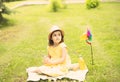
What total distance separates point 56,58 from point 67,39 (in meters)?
3.28

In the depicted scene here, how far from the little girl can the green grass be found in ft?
1.83

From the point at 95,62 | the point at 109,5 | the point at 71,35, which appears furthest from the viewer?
the point at 109,5

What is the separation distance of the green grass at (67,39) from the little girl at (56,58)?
1.83 feet

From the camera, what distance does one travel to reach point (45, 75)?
6836mm

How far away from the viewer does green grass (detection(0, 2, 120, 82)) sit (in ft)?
24.4

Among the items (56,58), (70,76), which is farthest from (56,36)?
(70,76)

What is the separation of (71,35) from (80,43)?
3.59ft

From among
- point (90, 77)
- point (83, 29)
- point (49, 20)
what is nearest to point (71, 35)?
point (83, 29)

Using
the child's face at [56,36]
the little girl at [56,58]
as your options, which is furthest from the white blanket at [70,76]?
the child's face at [56,36]

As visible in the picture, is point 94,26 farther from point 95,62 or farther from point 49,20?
point 95,62

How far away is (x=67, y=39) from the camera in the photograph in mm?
10250

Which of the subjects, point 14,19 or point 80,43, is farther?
point 14,19

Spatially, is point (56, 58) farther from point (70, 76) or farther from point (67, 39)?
point (67, 39)

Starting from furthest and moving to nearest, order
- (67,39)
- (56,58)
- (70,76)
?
(67,39) → (56,58) → (70,76)
